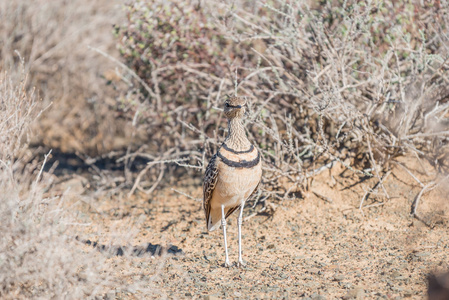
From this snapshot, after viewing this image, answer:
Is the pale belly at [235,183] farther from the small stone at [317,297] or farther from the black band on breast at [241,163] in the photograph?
the small stone at [317,297]

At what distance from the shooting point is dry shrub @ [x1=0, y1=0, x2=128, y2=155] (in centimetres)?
812

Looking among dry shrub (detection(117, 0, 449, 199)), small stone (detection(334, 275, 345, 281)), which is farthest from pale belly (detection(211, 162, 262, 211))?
small stone (detection(334, 275, 345, 281))

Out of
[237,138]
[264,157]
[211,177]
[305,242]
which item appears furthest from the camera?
[264,157]

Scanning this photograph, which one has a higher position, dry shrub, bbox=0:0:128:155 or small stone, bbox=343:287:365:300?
small stone, bbox=343:287:365:300

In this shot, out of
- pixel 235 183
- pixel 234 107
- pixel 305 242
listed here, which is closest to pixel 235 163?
pixel 235 183

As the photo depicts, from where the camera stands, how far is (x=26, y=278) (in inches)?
137

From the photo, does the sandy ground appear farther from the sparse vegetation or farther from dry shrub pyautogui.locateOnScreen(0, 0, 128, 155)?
dry shrub pyautogui.locateOnScreen(0, 0, 128, 155)

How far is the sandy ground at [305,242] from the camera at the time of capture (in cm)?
416

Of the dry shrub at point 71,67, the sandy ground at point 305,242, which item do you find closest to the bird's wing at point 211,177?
the sandy ground at point 305,242

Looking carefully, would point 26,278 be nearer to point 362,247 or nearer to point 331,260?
point 331,260

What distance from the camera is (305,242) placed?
518 cm

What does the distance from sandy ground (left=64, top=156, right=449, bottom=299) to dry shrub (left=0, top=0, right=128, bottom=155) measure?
2.30 m

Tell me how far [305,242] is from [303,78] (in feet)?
6.80

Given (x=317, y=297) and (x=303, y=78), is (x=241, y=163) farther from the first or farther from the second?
(x=303, y=78)
